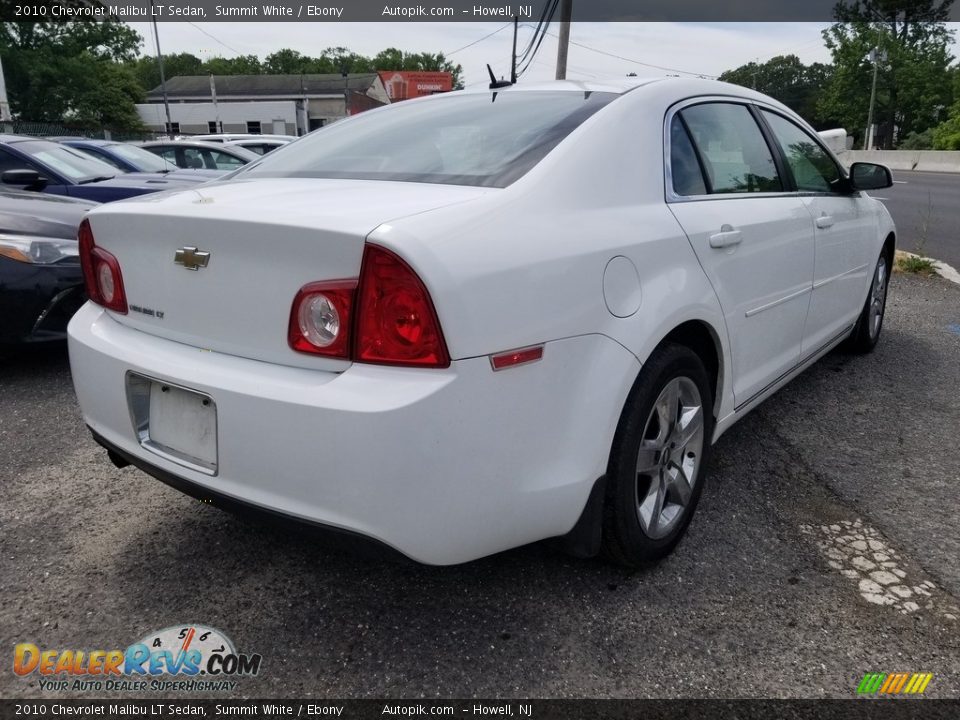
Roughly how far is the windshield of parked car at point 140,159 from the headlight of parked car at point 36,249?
16.9 feet

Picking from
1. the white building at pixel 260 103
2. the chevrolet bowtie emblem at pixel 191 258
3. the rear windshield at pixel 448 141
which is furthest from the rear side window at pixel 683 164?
the white building at pixel 260 103

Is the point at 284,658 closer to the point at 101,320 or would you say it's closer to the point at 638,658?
the point at 638,658

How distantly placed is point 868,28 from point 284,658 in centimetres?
7201

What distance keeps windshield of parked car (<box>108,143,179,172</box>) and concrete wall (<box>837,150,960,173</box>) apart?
2725 centimetres

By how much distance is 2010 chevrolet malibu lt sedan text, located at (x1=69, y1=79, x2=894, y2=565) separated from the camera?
1715mm

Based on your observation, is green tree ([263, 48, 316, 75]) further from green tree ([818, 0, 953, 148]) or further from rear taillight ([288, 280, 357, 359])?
rear taillight ([288, 280, 357, 359])

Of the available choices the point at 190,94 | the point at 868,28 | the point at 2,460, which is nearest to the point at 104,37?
the point at 190,94

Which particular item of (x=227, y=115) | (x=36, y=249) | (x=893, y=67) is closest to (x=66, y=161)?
(x=36, y=249)

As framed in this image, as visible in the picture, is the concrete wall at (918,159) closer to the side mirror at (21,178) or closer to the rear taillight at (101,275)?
the side mirror at (21,178)

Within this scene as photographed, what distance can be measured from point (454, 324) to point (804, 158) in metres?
2.64

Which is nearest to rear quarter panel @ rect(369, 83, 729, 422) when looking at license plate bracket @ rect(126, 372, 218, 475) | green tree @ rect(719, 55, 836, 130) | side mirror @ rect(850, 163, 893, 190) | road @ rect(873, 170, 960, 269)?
license plate bracket @ rect(126, 372, 218, 475)

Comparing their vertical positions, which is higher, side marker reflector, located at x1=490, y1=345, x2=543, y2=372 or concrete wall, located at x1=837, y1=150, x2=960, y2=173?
side marker reflector, located at x1=490, y1=345, x2=543, y2=372

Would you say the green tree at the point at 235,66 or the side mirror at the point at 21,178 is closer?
the side mirror at the point at 21,178

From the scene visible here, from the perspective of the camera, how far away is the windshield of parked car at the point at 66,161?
6.93m
